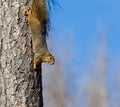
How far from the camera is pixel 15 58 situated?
8.67 feet

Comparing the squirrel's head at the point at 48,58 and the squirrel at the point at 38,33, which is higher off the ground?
the squirrel at the point at 38,33

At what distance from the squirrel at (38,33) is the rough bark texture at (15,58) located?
2cm

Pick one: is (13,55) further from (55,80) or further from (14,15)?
(55,80)

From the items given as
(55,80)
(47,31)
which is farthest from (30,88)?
(55,80)

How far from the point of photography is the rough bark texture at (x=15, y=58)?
263cm

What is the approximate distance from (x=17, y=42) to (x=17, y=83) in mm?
154

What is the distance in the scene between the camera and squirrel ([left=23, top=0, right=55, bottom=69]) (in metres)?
2.66

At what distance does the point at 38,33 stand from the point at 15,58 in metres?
0.13

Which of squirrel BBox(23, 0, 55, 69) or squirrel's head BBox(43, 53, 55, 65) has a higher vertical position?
squirrel BBox(23, 0, 55, 69)

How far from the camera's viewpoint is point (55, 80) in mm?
9828

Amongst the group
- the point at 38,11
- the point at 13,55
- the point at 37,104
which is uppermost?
the point at 38,11

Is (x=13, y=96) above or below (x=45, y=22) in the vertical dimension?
below

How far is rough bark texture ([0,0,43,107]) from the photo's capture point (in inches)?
104

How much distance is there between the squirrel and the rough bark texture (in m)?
0.02
